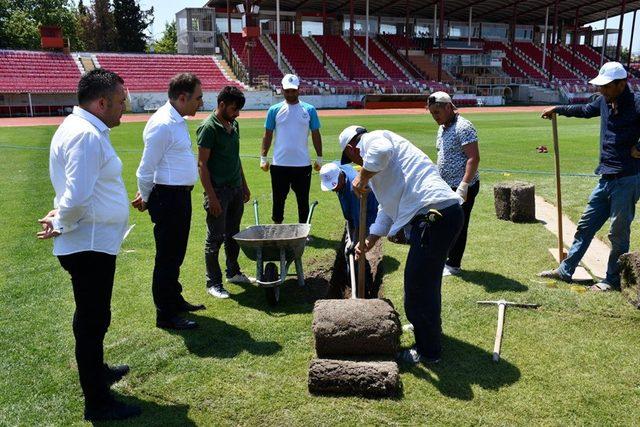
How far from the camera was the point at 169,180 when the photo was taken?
4336 mm

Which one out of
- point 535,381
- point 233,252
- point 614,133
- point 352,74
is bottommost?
point 535,381

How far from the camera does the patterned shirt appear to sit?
17.4 ft

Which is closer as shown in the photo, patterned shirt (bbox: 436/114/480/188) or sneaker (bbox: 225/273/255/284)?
patterned shirt (bbox: 436/114/480/188)

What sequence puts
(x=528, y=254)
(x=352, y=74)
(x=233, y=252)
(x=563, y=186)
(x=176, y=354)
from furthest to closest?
(x=352, y=74)
(x=563, y=186)
(x=528, y=254)
(x=233, y=252)
(x=176, y=354)

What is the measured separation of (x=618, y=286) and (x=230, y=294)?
3848 mm

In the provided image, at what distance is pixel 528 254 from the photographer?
654 cm

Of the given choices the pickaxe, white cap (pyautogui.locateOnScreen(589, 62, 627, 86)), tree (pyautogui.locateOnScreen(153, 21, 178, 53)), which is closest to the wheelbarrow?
the pickaxe

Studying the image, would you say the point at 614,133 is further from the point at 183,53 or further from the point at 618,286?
the point at 183,53

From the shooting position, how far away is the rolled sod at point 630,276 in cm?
495

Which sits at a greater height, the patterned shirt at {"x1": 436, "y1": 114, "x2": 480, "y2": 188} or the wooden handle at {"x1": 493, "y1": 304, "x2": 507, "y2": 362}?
the patterned shirt at {"x1": 436, "y1": 114, "x2": 480, "y2": 188}

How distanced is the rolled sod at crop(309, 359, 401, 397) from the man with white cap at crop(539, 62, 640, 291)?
9.55 ft

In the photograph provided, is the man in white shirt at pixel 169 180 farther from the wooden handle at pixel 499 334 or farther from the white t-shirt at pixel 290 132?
the wooden handle at pixel 499 334

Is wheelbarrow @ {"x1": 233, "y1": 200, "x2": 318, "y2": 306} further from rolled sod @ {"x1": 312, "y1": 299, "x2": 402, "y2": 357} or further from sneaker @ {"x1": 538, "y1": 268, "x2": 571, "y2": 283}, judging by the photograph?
sneaker @ {"x1": 538, "y1": 268, "x2": 571, "y2": 283}

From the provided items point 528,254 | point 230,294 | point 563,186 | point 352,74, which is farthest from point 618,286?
point 352,74
